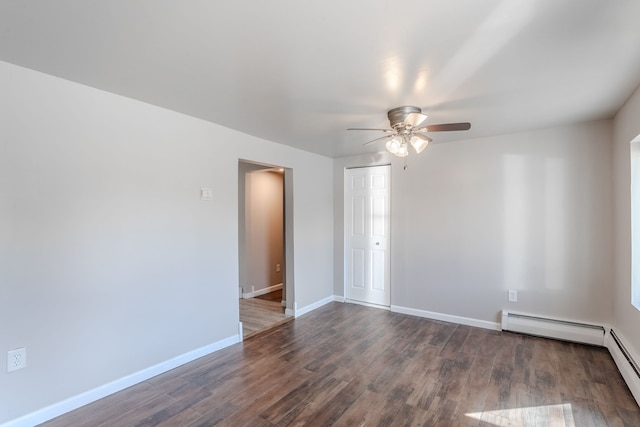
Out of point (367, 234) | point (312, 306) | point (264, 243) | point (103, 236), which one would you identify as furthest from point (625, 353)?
point (264, 243)

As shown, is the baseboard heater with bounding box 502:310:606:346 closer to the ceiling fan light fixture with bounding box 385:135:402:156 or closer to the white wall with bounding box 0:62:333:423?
the ceiling fan light fixture with bounding box 385:135:402:156

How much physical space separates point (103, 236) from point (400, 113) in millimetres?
2562

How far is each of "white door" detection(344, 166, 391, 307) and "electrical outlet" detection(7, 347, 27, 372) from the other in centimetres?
381

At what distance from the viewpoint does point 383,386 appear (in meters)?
2.53

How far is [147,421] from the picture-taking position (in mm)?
2104

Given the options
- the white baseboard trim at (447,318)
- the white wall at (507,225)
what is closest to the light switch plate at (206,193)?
the white wall at (507,225)

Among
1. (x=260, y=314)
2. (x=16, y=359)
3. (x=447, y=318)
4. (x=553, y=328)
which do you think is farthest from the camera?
(x=260, y=314)

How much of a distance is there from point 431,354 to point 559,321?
1542mm

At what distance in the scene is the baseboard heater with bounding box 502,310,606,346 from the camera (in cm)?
321

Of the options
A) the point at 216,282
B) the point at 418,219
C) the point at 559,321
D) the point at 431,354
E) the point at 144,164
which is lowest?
the point at 431,354

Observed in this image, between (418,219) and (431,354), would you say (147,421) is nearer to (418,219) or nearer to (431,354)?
(431,354)

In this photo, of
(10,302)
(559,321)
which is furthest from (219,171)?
(559,321)

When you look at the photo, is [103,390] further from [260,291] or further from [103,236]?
[260,291]

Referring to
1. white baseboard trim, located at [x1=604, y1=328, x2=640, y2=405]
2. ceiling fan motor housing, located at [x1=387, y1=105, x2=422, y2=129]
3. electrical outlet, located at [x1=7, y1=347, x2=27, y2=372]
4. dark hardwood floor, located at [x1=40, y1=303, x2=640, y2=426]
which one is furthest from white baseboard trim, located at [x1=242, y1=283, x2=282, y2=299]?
white baseboard trim, located at [x1=604, y1=328, x2=640, y2=405]
